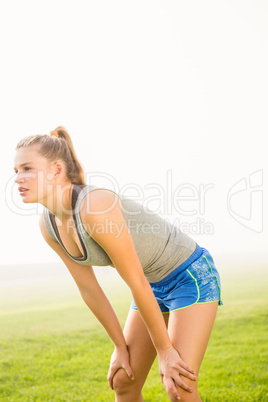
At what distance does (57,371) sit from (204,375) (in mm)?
1508

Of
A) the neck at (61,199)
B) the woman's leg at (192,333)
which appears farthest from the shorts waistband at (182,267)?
the neck at (61,199)

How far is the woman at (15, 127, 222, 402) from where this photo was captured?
1647mm

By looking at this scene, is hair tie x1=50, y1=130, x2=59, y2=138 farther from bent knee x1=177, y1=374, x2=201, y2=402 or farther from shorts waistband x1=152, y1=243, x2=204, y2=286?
bent knee x1=177, y1=374, x2=201, y2=402

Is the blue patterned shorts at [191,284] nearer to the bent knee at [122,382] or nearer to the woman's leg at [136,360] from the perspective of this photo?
the woman's leg at [136,360]

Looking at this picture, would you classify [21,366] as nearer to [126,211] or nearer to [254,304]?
[126,211]

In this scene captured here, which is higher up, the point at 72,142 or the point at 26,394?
the point at 72,142

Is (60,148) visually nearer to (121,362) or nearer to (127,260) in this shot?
(127,260)

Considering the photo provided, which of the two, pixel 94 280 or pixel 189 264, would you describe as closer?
pixel 189 264

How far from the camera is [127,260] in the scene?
5.35 ft

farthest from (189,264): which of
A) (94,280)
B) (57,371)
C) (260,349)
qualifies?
(260,349)

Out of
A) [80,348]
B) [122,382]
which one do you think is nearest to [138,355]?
[122,382]

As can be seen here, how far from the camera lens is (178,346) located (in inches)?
68.5

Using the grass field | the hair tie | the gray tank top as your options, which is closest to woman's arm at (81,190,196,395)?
the gray tank top

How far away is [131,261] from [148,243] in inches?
9.4
